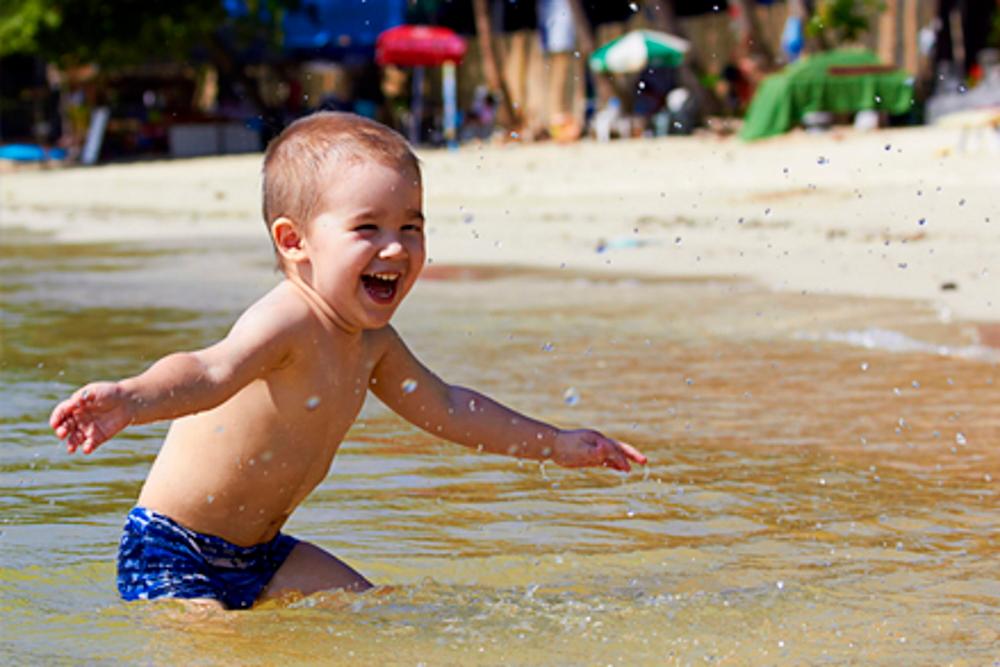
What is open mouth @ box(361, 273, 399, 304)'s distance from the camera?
3286mm

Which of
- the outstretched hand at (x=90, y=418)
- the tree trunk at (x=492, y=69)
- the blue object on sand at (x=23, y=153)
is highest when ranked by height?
the outstretched hand at (x=90, y=418)

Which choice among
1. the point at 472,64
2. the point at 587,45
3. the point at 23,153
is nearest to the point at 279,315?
the point at 587,45

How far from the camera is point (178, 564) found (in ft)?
11.1

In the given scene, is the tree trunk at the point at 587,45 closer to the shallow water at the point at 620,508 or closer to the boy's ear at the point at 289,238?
the shallow water at the point at 620,508

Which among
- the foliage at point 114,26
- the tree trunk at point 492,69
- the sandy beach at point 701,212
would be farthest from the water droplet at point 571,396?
the foliage at point 114,26

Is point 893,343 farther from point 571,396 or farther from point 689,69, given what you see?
point 689,69

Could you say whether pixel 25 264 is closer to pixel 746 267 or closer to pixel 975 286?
pixel 746 267

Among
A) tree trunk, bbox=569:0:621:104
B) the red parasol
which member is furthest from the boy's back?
the red parasol

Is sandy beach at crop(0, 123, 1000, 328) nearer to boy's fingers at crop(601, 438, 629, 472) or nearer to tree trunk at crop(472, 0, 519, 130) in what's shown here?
boy's fingers at crop(601, 438, 629, 472)

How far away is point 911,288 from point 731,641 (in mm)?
5858

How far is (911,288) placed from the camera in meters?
8.66

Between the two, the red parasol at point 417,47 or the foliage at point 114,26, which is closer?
the red parasol at point 417,47

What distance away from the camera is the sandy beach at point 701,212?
9.64 meters

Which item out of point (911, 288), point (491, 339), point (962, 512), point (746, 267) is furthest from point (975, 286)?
point (962, 512)
